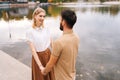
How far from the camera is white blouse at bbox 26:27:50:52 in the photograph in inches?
131

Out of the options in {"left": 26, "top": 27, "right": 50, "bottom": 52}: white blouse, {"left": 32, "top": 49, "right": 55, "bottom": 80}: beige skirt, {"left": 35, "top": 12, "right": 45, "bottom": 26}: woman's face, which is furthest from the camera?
{"left": 32, "top": 49, "right": 55, "bottom": 80}: beige skirt

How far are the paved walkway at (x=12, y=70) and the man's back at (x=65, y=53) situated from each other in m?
2.71

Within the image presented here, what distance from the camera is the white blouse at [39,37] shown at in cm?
333

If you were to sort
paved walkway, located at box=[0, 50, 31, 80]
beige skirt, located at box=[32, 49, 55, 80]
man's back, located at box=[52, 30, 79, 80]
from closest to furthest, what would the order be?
man's back, located at box=[52, 30, 79, 80] < beige skirt, located at box=[32, 49, 55, 80] < paved walkway, located at box=[0, 50, 31, 80]

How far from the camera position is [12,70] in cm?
567

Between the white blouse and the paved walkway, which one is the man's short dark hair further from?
the paved walkway

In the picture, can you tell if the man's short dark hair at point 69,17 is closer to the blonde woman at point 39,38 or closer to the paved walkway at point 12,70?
the blonde woman at point 39,38

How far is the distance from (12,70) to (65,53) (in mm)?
3566

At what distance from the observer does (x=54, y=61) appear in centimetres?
239

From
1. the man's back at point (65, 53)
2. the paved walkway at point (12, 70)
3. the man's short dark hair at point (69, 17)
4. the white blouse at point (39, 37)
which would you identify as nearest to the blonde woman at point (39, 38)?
the white blouse at point (39, 37)

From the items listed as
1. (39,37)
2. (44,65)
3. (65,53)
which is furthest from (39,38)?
(65,53)

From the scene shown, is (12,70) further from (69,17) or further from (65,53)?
(69,17)

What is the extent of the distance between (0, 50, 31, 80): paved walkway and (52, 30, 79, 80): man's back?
2.71 metres

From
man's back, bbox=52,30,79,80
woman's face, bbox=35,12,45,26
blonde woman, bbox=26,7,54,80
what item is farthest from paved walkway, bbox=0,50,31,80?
man's back, bbox=52,30,79,80
